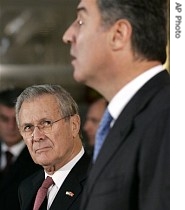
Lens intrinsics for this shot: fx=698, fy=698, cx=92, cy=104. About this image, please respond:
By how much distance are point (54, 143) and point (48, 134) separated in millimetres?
29

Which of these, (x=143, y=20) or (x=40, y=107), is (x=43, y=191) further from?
(x=143, y=20)

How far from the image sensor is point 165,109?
140cm

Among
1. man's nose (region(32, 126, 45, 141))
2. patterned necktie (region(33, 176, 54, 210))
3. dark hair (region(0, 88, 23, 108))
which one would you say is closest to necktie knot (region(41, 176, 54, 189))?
patterned necktie (region(33, 176, 54, 210))

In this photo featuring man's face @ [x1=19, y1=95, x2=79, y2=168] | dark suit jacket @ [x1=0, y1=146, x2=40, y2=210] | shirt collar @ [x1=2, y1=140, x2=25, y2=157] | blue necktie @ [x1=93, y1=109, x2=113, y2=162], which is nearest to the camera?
blue necktie @ [x1=93, y1=109, x2=113, y2=162]

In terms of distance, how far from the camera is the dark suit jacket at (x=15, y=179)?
6.51ft

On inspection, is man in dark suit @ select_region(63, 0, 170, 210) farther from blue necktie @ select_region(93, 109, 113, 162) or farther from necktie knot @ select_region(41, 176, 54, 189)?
necktie knot @ select_region(41, 176, 54, 189)

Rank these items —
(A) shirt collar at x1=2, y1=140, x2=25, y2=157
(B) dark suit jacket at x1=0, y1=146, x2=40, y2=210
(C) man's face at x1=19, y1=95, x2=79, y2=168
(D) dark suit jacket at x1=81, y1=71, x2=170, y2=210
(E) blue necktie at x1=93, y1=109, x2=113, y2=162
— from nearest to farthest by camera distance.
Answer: (D) dark suit jacket at x1=81, y1=71, x2=170, y2=210 → (E) blue necktie at x1=93, y1=109, x2=113, y2=162 → (C) man's face at x1=19, y1=95, x2=79, y2=168 → (B) dark suit jacket at x1=0, y1=146, x2=40, y2=210 → (A) shirt collar at x1=2, y1=140, x2=25, y2=157

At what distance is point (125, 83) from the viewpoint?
141cm

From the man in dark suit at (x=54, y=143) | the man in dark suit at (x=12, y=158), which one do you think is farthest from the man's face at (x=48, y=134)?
the man in dark suit at (x=12, y=158)

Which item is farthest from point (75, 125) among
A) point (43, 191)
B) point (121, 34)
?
point (121, 34)

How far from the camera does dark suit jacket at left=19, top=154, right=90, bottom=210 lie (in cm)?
182

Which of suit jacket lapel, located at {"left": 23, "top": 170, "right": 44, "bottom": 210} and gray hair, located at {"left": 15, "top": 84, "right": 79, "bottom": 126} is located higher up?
gray hair, located at {"left": 15, "top": 84, "right": 79, "bottom": 126}

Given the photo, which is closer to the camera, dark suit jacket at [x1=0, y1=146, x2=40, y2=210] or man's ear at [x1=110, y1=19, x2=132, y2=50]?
man's ear at [x1=110, y1=19, x2=132, y2=50]
